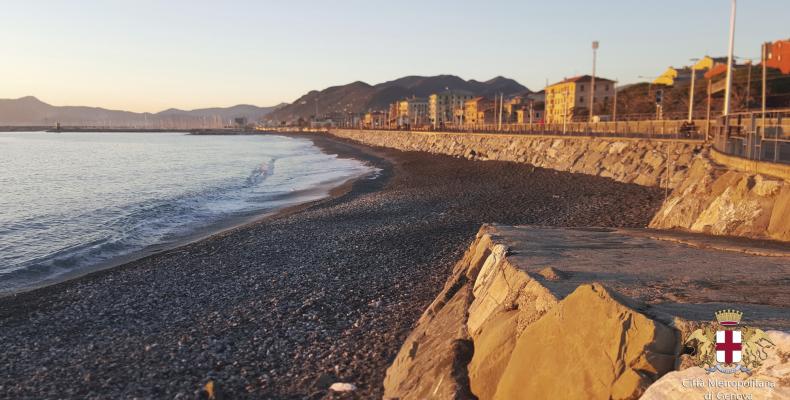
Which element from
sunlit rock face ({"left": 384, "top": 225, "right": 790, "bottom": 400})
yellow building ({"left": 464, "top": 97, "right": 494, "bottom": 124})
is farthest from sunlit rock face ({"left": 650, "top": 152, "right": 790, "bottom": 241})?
yellow building ({"left": 464, "top": 97, "right": 494, "bottom": 124})

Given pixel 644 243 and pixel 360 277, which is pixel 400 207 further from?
pixel 644 243

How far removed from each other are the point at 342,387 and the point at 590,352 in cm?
372

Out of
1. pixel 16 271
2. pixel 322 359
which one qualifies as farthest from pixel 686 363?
pixel 16 271

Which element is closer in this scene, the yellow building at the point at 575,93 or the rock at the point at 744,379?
the rock at the point at 744,379

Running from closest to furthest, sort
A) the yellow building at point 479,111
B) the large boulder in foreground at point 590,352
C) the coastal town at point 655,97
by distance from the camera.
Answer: the large boulder in foreground at point 590,352, the coastal town at point 655,97, the yellow building at point 479,111

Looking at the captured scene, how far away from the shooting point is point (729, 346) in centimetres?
368

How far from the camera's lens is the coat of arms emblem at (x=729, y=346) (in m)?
3.53

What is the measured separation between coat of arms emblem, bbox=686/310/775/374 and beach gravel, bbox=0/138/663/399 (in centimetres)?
401

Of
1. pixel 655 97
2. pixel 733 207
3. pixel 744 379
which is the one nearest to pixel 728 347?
pixel 744 379

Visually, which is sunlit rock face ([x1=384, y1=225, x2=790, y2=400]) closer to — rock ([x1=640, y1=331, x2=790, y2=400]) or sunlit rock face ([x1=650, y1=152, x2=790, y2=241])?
rock ([x1=640, y1=331, x2=790, y2=400])

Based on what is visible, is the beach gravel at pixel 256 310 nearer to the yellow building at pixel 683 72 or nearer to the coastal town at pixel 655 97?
the coastal town at pixel 655 97

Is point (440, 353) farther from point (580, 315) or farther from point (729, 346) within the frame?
point (729, 346)

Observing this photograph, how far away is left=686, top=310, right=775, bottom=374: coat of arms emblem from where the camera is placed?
3.53 m

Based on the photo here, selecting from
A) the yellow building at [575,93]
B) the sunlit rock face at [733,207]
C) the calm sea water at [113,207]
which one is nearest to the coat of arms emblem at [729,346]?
the sunlit rock face at [733,207]
